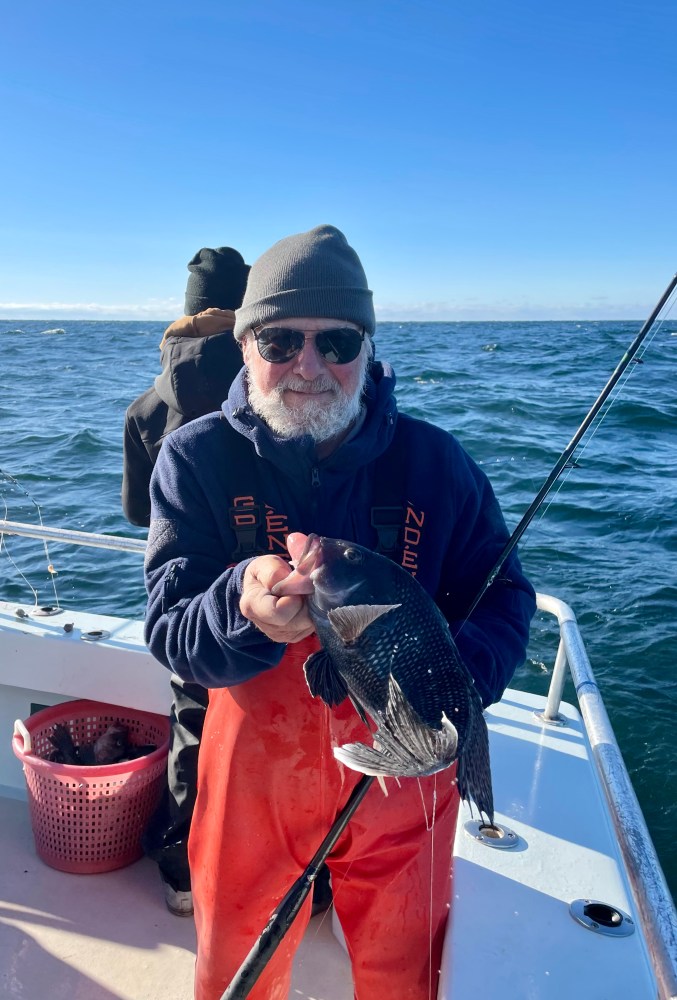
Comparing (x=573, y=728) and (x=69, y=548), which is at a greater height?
(x=573, y=728)

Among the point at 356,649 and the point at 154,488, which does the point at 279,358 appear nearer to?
the point at 154,488

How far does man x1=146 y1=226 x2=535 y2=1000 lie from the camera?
2395 mm

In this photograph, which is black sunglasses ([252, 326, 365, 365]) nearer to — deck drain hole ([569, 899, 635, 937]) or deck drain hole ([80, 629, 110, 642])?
deck drain hole ([569, 899, 635, 937])

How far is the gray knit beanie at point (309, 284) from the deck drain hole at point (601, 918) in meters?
2.13

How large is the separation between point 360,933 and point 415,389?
77.9 ft

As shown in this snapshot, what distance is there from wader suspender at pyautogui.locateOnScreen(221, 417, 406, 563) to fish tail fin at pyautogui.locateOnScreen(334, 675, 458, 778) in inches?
22.1

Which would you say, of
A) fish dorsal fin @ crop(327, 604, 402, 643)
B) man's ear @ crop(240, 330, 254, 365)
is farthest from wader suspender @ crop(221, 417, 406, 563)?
fish dorsal fin @ crop(327, 604, 402, 643)

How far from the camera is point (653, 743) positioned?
721 cm

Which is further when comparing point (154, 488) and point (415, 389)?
point (415, 389)

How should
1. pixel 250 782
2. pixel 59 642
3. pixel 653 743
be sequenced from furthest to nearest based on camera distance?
pixel 653 743
pixel 59 642
pixel 250 782

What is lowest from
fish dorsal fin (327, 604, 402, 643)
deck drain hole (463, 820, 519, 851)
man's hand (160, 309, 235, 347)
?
deck drain hole (463, 820, 519, 851)

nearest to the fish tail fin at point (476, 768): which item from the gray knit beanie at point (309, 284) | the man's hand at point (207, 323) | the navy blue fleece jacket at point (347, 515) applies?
the navy blue fleece jacket at point (347, 515)

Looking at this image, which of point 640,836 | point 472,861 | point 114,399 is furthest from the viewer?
point 114,399

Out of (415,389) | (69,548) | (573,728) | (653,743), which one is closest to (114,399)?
(415,389)
